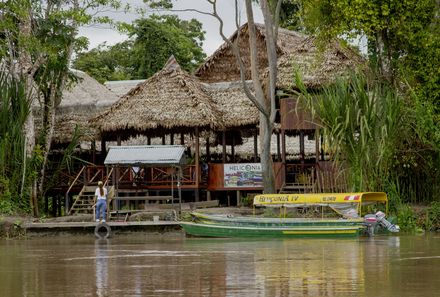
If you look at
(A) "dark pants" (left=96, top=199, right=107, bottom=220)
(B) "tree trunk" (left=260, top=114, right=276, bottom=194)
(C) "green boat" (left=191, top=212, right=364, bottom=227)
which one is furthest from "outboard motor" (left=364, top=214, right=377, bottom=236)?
(A) "dark pants" (left=96, top=199, right=107, bottom=220)

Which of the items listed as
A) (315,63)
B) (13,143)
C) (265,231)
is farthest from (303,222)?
(13,143)

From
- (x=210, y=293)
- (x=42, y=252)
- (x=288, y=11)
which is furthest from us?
(x=288, y=11)

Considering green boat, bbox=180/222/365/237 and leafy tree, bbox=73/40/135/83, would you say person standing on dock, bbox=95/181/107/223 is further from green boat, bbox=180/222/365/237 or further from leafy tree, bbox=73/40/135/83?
leafy tree, bbox=73/40/135/83

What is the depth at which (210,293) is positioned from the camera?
1102cm

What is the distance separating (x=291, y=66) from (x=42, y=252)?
1084 cm

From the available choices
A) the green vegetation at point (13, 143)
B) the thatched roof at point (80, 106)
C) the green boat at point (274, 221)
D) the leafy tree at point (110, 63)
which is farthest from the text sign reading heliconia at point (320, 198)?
the leafy tree at point (110, 63)

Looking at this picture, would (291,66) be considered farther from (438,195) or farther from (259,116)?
(438,195)

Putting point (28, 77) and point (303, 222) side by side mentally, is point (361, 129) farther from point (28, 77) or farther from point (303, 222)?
point (28, 77)

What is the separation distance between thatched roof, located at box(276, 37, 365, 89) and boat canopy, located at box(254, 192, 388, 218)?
17.9ft

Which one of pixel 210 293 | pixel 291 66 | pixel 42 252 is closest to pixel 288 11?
pixel 291 66

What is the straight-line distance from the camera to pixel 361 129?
73.4 feet

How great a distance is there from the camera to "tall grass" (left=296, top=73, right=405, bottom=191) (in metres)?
22.6

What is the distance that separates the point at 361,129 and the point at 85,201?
27.8 ft

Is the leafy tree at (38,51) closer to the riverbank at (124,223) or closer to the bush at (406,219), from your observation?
the riverbank at (124,223)
